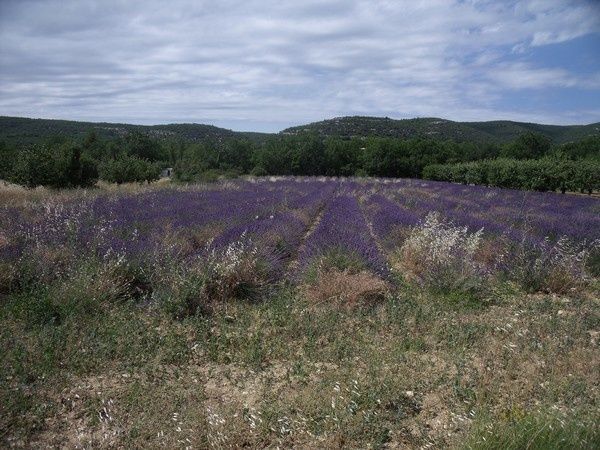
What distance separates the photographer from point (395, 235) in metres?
9.69

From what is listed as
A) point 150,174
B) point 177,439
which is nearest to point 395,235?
point 177,439

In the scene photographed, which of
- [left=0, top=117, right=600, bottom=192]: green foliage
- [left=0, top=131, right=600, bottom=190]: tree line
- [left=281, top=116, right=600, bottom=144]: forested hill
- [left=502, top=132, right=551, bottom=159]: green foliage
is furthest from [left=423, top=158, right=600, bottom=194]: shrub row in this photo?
[left=281, top=116, right=600, bottom=144]: forested hill

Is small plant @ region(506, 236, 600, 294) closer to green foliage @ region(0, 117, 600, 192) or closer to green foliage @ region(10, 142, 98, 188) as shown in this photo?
green foliage @ region(10, 142, 98, 188)

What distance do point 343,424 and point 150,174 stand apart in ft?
120

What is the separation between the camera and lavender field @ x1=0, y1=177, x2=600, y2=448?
310 cm

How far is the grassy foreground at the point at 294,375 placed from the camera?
3004mm

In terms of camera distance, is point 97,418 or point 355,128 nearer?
point 97,418

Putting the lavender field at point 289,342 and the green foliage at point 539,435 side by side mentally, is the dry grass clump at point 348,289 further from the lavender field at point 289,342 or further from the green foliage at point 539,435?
the green foliage at point 539,435

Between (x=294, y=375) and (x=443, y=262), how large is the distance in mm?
3618

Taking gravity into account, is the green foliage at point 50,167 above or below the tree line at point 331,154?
below

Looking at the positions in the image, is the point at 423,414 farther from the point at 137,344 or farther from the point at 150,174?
the point at 150,174

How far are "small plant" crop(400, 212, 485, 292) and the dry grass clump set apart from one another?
37.6 inches

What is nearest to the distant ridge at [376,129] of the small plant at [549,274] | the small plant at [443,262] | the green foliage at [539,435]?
the small plant at [443,262]

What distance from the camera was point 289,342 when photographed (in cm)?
463
